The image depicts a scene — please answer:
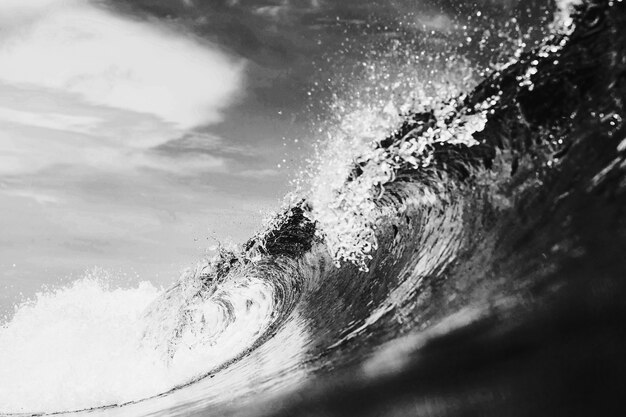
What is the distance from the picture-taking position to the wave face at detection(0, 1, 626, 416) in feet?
12.8

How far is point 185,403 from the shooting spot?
19.8 feet

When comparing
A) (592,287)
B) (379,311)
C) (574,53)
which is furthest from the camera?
(379,311)

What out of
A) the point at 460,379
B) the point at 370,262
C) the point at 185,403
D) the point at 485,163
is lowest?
the point at 460,379

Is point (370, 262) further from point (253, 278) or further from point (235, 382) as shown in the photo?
point (253, 278)

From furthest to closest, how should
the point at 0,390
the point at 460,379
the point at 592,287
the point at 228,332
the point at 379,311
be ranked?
the point at 0,390
the point at 228,332
the point at 379,311
the point at 460,379
the point at 592,287

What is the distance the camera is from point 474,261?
4.50 meters

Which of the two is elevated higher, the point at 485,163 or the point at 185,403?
the point at 485,163

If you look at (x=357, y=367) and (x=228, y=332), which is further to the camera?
(x=228, y=332)

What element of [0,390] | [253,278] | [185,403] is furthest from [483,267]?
[0,390]

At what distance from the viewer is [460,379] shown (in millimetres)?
4680

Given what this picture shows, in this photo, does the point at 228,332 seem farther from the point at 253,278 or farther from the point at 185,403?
the point at 185,403

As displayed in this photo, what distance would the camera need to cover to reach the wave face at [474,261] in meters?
3.91

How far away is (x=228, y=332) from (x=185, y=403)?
221cm

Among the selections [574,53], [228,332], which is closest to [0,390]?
[228,332]
